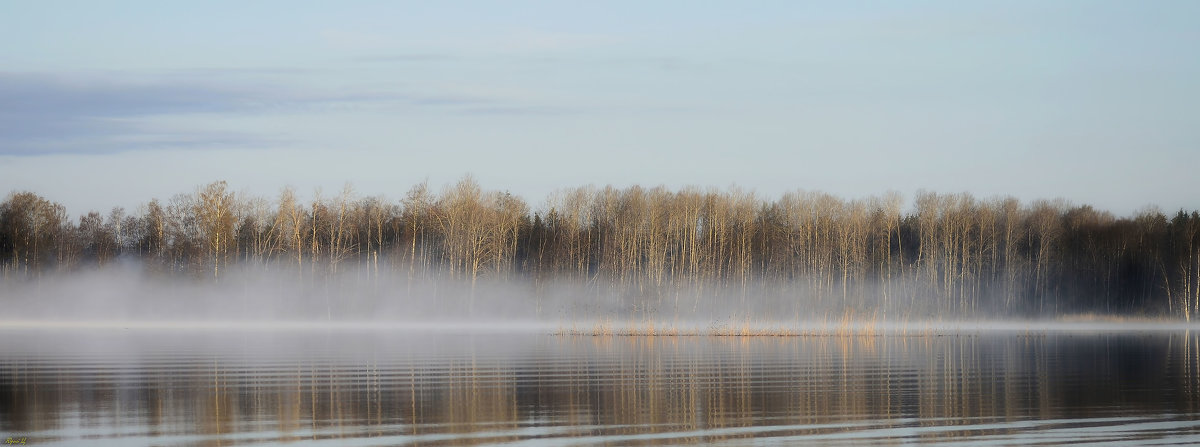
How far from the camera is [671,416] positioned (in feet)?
60.9

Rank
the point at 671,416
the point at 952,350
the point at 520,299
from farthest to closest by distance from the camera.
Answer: the point at 520,299, the point at 952,350, the point at 671,416

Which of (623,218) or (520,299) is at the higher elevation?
(623,218)

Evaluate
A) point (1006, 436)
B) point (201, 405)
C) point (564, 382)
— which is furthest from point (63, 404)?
point (1006, 436)

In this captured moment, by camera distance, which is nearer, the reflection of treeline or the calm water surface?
the calm water surface

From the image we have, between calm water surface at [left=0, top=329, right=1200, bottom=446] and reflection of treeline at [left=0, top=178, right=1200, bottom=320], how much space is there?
1709 inches

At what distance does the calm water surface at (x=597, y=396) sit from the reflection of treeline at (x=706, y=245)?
142 ft

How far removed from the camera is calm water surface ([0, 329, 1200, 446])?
53.1 ft

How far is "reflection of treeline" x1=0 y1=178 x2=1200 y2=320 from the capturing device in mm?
80312

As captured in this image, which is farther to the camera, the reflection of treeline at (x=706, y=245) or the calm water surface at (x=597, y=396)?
the reflection of treeline at (x=706, y=245)

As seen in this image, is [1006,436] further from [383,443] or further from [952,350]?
[952,350]

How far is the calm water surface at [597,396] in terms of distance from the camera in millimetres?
16188

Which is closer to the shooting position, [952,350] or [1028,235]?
[952,350]

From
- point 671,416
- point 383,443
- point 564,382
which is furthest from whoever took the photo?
point 564,382

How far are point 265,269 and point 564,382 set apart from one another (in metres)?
60.7
